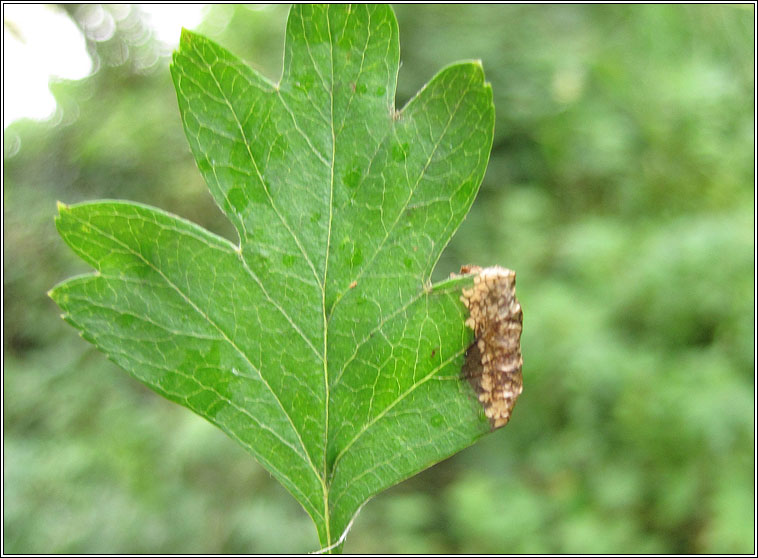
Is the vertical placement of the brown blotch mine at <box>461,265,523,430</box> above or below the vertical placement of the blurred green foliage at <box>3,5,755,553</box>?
below

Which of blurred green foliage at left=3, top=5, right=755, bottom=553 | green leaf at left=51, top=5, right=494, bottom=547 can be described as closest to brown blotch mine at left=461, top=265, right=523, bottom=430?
green leaf at left=51, top=5, right=494, bottom=547

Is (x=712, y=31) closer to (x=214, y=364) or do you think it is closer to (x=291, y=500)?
(x=291, y=500)

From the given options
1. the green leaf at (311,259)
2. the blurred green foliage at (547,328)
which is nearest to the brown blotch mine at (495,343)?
the green leaf at (311,259)

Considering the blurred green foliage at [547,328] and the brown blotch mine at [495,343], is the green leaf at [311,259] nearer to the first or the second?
the brown blotch mine at [495,343]

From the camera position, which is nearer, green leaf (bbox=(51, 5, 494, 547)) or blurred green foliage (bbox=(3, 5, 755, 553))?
green leaf (bbox=(51, 5, 494, 547))

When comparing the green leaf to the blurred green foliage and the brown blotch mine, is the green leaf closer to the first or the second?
the brown blotch mine

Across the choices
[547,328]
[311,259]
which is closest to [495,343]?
[311,259]
